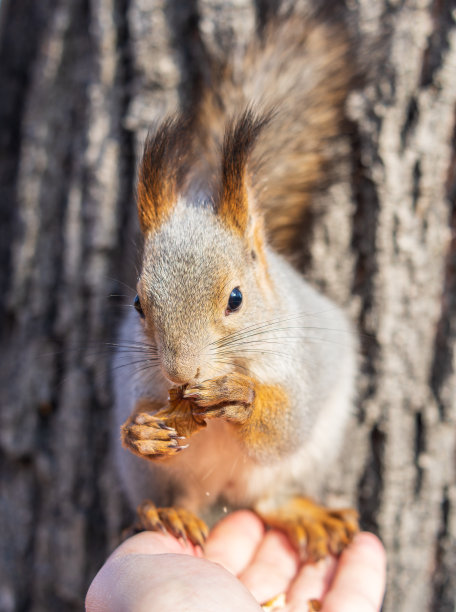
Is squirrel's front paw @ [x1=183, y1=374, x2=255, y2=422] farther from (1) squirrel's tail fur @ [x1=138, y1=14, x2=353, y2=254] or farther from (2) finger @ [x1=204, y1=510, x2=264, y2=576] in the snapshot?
(1) squirrel's tail fur @ [x1=138, y1=14, x2=353, y2=254]

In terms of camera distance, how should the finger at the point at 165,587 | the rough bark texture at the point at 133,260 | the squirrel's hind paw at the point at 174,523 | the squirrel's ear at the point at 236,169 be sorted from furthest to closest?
1. the rough bark texture at the point at 133,260
2. the squirrel's hind paw at the point at 174,523
3. the squirrel's ear at the point at 236,169
4. the finger at the point at 165,587

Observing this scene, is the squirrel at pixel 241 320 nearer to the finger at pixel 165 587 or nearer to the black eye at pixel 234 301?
the black eye at pixel 234 301

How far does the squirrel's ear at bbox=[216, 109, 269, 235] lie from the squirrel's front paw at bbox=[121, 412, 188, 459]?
383 millimetres

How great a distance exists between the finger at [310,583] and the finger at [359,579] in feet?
0.10

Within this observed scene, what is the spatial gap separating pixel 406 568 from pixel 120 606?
0.83 meters

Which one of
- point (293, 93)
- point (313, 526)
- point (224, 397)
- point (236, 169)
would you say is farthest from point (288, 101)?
point (313, 526)

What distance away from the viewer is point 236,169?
41.1 inches

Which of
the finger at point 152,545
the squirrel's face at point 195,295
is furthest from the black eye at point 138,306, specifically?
the finger at point 152,545

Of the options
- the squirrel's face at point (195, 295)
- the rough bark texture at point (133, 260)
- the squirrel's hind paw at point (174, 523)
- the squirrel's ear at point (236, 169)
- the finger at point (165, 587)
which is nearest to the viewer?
the finger at point (165, 587)

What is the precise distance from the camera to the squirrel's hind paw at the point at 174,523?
3.77 feet

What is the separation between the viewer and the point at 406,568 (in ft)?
4.49

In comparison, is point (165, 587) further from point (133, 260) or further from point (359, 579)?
point (133, 260)

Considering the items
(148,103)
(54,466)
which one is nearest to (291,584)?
(54,466)

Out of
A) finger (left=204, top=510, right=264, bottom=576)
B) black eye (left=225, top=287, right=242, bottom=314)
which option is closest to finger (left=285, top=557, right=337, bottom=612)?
finger (left=204, top=510, right=264, bottom=576)
